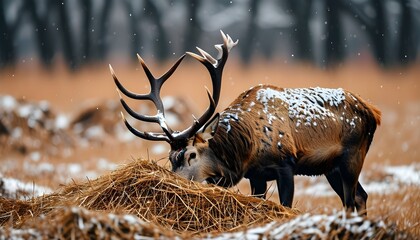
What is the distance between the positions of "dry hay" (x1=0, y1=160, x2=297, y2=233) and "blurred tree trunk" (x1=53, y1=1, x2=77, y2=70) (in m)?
6.21

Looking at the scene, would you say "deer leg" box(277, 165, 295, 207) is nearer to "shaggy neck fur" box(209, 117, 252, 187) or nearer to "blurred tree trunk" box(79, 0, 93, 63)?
"shaggy neck fur" box(209, 117, 252, 187)

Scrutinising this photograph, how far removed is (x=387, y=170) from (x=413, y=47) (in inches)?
77.9

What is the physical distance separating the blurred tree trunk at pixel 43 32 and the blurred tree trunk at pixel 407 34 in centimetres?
485

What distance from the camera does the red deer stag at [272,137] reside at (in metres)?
4.63

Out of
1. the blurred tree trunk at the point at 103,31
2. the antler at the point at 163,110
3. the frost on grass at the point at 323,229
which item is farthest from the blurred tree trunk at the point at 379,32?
the frost on grass at the point at 323,229

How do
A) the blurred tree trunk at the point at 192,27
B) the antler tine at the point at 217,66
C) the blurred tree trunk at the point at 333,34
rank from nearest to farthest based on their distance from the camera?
the antler tine at the point at 217,66, the blurred tree trunk at the point at 333,34, the blurred tree trunk at the point at 192,27

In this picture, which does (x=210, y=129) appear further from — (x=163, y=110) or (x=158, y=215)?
(x=158, y=215)

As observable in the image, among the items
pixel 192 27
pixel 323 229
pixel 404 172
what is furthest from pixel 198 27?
pixel 323 229

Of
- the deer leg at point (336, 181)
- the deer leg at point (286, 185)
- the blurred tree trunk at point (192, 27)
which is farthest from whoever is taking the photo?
the blurred tree trunk at point (192, 27)

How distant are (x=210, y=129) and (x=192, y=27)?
5.73 meters

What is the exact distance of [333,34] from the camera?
31.3ft

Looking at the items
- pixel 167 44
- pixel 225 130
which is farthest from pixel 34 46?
pixel 225 130

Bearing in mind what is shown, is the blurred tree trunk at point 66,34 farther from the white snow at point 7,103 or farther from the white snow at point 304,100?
the white snow at point 304,100

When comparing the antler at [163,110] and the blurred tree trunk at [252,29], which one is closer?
the antler at [163,110]
